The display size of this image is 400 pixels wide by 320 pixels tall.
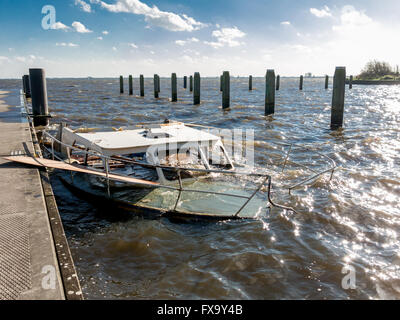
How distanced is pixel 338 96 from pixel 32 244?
16763 mm

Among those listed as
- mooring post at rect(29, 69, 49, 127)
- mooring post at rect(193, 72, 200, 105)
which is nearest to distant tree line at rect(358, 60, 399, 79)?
mooring post at rect(193, 72, 200, 105)

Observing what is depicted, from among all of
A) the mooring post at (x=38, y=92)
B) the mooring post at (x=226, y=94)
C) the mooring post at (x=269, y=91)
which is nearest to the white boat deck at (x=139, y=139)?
the mooring post at (x=38, y=92)

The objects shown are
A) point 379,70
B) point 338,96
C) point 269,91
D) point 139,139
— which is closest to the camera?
point 139,139

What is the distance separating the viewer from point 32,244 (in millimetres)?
3832

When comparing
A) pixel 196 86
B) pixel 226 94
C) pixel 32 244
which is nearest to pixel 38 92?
pixel 32 244

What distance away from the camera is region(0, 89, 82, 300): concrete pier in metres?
3.14

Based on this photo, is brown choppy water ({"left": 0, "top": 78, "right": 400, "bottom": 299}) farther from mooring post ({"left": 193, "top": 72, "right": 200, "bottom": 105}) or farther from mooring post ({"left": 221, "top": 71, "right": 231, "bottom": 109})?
mooring post ({"left": 193, "top": 72, "right": 200, "bottom": 105})

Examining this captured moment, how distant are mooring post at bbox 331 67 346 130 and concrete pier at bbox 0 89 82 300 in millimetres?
15242

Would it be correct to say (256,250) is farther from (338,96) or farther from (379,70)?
(379,70)

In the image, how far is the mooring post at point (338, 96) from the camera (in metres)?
17.2

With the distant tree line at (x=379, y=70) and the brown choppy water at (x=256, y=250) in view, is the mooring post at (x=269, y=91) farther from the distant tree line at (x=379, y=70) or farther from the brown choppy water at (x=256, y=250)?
the distant tree line at (x=379, y=70)
